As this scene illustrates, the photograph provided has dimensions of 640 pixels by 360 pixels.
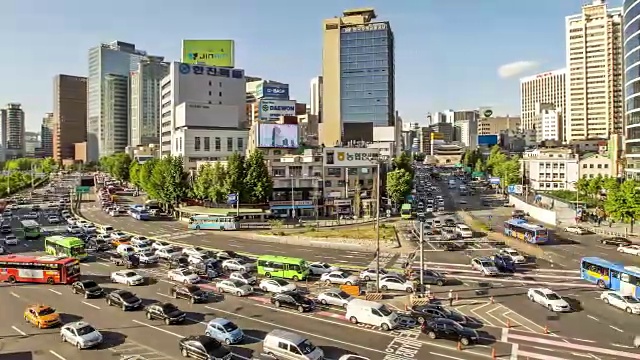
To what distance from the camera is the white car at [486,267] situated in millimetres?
49850

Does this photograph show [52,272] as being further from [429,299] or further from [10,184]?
[10,184]

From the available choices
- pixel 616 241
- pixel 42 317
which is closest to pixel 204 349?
pixel 42 317

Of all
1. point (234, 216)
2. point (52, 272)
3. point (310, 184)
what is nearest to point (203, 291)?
point (52, 272)

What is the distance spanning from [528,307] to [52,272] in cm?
4246

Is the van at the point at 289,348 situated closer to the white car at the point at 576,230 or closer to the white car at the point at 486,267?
the white car at the point at 486,267

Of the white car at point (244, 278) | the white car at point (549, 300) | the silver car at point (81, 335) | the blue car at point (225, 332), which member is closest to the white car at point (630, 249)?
the white car at point (549, 300)

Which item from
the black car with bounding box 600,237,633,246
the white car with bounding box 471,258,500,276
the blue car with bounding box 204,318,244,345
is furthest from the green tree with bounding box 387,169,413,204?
the blue car with bounding box 204,318,244,345

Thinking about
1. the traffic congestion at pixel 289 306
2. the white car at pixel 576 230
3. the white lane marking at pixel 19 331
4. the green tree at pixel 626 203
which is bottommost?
the white lane marking at pixel 19 331

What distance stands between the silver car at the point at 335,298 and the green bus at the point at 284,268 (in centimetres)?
861

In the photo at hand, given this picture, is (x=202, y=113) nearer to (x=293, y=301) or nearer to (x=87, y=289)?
(x=87, y=289)

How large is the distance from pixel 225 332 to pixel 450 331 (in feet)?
46.6

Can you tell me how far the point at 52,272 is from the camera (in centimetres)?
4706

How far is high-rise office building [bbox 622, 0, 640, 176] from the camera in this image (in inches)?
4168

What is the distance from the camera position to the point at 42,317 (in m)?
34.6
